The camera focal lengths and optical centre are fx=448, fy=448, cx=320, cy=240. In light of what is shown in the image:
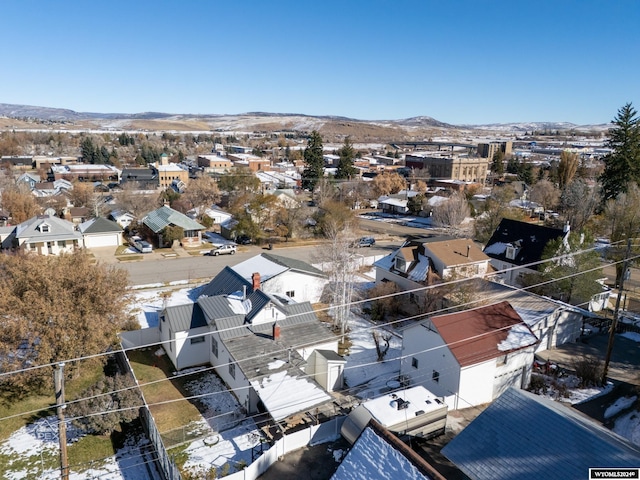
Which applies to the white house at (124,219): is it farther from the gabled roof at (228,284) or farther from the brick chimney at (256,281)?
the brick chimney at (256,281)

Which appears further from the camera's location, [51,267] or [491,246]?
[491,246]

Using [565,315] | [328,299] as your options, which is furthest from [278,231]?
[565,315]

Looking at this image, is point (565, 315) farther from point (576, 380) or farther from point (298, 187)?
point (298, 187)

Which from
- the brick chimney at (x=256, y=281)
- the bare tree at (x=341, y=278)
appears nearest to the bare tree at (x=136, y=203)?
the bare tree at (x=341, y=278)

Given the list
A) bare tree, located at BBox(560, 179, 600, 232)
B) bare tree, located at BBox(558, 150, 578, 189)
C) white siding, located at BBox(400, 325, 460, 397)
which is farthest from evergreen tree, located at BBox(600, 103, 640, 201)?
white siding, located at BBox(400, 325, 460, 397)

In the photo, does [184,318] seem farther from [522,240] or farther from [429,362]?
[522,240]

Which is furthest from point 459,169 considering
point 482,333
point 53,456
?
point 53,456
